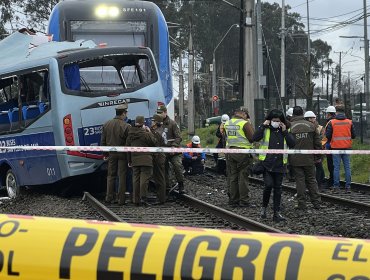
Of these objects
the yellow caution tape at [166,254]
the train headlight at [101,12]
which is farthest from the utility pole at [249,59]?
the yellow caution tape at [166,254]

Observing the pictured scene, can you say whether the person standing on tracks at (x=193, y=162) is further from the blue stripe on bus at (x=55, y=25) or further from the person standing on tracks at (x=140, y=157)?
the person standing on tracks at (x=140, y=157)

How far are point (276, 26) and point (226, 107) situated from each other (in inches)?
1679

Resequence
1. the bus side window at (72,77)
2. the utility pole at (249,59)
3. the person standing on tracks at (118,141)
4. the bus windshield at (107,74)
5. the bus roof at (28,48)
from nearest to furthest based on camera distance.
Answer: the person standing on tracks at (118,141)
the bus side window at (72,77)
the bus windshield at (107,74)
the bus roof at (28,48)
the utility pole at (249,59)

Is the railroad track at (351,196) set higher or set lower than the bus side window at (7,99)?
lower

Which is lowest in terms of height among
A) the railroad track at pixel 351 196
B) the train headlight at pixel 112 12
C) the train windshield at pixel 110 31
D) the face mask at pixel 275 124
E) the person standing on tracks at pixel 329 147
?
the railroad track at pixel 351 196

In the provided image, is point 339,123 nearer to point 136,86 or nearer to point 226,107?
point 136,86

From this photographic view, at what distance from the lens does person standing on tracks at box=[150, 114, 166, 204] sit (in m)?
12.2

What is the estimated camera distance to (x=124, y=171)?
12.3 metres

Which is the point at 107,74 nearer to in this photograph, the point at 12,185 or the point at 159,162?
the point at 159,162

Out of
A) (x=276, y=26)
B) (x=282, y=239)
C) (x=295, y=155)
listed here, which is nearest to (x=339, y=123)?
(x=295, y=155)

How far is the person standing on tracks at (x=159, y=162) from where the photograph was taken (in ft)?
40.1

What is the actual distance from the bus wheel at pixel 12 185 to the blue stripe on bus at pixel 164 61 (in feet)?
12.0

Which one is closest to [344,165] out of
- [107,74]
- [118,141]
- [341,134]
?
[341,134]

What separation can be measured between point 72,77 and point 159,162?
2283 millimetres
